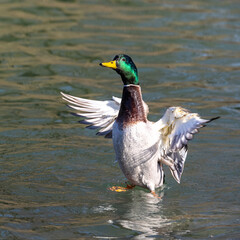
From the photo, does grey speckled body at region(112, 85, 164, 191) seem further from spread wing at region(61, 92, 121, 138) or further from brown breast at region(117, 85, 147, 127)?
spread wing at region(61, 92, 121, 138)

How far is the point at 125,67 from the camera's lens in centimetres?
→ 705

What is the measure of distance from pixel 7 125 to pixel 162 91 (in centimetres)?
308

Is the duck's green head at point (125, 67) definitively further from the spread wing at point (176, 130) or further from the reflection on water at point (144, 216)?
the reflection on water at point (144, 216)

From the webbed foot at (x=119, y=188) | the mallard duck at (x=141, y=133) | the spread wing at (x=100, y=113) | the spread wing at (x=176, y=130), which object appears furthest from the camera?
the spread wing at (x=100, y=113)

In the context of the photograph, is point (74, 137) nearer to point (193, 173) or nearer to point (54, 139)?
point (54, 139)

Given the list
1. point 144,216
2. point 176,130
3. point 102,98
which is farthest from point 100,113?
point 102,98

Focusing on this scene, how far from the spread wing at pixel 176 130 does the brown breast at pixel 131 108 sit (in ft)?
0.79

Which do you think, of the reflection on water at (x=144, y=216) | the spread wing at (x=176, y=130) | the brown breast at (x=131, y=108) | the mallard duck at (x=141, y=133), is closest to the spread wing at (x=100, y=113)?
the mallard duck at (x=141, y=133)

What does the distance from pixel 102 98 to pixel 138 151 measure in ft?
12.7

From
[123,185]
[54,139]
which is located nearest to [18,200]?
[123,185]

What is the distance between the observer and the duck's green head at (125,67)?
22.9ft

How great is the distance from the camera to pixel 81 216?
21.7 ft

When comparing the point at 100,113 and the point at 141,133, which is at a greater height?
the point at 100,113

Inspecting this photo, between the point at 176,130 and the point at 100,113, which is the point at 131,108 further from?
the point at 100,113
